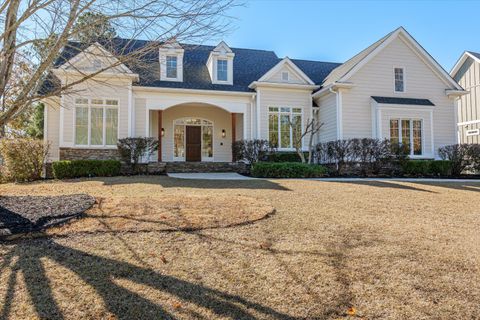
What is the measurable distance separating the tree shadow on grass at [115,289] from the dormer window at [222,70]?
13.4m

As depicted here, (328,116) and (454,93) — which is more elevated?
(454,93)

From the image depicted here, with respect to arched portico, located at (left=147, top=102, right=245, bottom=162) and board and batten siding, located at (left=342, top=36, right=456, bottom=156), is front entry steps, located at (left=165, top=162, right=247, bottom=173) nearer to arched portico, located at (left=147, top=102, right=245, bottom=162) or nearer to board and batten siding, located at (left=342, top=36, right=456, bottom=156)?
arched portico, located at (left=147, top=102, right=245, bottom=162)

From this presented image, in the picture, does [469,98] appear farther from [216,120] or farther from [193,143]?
[193,143]

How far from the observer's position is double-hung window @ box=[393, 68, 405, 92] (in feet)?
51.5

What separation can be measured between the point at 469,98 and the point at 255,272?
910 inches

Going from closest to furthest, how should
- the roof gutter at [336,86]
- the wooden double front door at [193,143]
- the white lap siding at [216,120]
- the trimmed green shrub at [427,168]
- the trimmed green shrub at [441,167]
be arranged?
the trimmed green shrub at [427,168] < the trimmed green shrub at [441,167] < the roof gutter at [336,86] < the white lap siding at [216,120] < the wooden double front door at [193,143]

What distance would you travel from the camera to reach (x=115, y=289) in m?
3.03

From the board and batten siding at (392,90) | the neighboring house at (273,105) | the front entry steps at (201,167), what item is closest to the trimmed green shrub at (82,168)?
the neighboring house at (273,105)

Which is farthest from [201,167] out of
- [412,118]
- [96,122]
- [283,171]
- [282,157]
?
[412,118]

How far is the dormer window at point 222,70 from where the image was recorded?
16.2m

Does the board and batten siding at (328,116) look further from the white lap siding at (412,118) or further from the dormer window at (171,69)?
the dormer window at (171,69)

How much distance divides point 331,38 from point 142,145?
26.8ft

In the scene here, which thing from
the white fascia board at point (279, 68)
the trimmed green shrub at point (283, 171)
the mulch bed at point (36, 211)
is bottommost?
the mulch bed at point (36, 211)

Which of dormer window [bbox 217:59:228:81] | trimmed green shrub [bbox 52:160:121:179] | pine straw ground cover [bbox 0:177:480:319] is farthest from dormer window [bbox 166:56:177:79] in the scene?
pine straw ground cover [bbox 0:177:480:319]
